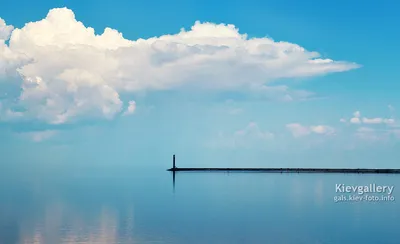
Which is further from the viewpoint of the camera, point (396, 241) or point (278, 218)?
point (278, 218)

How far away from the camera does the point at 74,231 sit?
150 feet

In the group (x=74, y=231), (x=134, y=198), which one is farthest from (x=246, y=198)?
(x=74, y=231)

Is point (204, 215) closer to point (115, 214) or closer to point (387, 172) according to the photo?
point (115, 214)

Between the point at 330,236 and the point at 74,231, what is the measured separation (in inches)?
995

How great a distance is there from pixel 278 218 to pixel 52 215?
93.6 ft

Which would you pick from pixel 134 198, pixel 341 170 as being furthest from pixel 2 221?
pixel 341 170

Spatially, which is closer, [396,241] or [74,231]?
[396,241]

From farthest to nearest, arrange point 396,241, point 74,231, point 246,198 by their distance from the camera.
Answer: point 246,198 < point 74,231 < point 396,241

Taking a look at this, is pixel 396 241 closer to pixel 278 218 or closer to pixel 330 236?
pixel 330 236

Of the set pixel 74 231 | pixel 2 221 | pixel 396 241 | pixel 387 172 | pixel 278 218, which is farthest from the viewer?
pixel 387 172

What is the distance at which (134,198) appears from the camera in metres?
81.9

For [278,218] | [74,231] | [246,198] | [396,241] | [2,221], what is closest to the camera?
[396,241]

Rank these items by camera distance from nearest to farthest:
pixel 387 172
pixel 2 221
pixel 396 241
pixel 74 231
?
pixel 396 241
pixel 74 231
pixel 2 221
pixel 387 172

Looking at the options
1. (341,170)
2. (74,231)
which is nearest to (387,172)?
(341,170)
